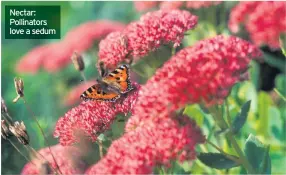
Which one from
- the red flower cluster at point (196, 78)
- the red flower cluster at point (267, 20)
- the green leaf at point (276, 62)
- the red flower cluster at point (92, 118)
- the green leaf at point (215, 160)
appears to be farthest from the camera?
the green leaf at point (276, 62)

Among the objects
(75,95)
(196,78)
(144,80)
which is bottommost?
(75,95)

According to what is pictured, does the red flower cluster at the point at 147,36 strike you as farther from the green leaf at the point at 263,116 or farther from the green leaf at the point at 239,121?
the green leaf at the point at 263,116

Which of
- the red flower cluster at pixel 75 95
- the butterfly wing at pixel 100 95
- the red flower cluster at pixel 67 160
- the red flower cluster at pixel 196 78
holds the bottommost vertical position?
the red flower cluster at pixel 75 95

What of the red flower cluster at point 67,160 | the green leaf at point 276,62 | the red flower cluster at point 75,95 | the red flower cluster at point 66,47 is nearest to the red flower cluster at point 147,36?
the red flower cluster at point 67,160

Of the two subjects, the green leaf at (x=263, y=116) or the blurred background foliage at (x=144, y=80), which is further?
the green leaf at (x=263, y=116)

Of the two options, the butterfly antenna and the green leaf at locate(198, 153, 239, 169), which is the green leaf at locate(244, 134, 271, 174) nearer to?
the green leaf at locate(198, 153, 239, 169)

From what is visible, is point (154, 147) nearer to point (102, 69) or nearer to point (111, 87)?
point (111, 87)

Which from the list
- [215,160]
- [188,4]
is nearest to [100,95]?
[215,160]

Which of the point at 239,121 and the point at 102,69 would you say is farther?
the point at 102,69
